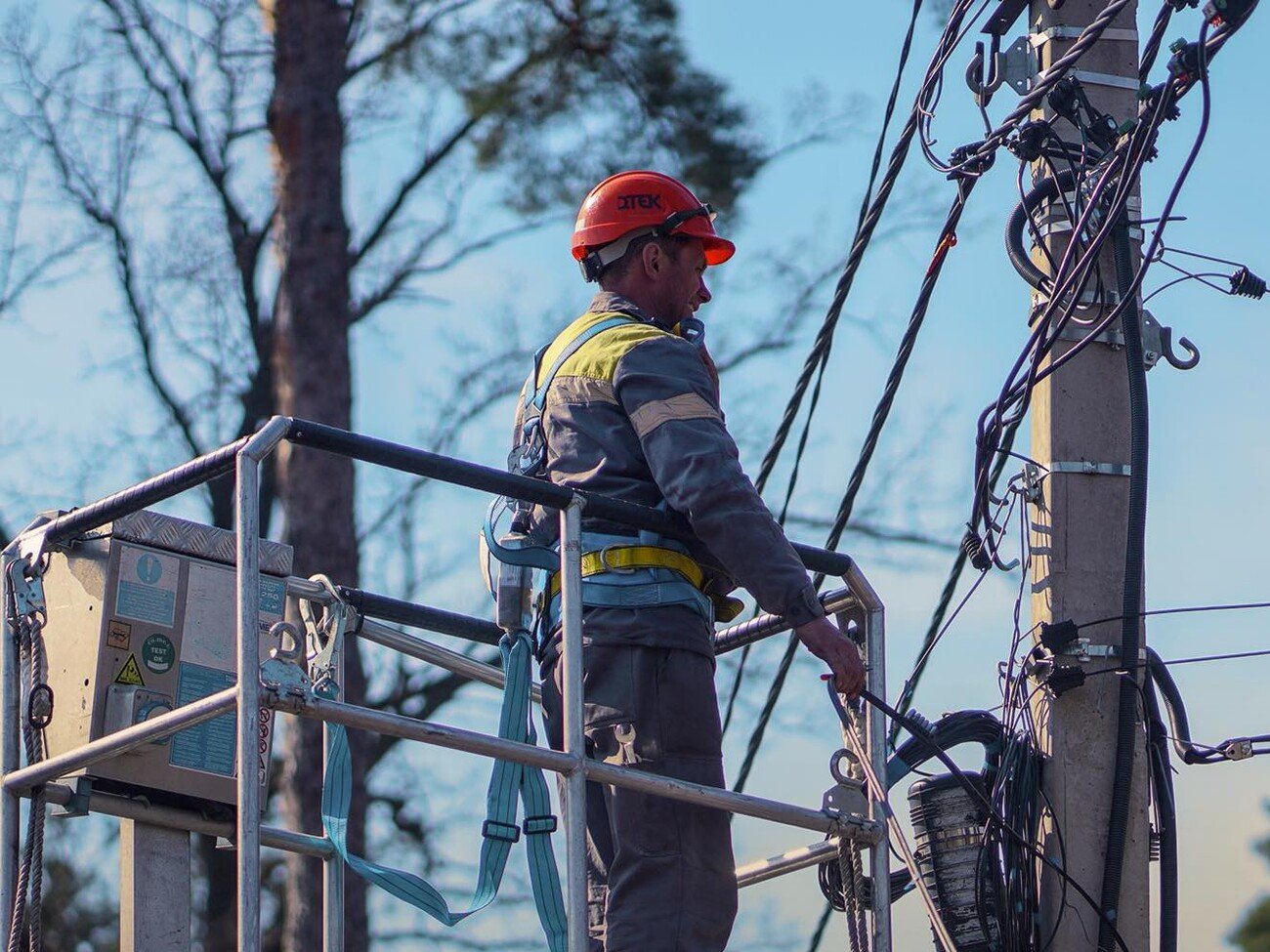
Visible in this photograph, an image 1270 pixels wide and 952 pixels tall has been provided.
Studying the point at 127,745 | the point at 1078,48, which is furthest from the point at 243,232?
the point at 127,745

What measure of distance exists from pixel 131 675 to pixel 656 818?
3.83ft

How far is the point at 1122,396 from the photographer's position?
514cm

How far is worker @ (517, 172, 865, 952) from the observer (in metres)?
4.14

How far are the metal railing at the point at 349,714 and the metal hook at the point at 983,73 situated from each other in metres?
1.68

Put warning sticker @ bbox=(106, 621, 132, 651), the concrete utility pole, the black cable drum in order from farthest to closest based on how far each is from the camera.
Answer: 1. the black cable drum
2. the concrete utility pole
3. warning sticker @ bbox=(106, 621, 132, 651)

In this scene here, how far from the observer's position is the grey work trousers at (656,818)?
4.09m

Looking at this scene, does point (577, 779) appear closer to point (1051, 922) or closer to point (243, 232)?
point (1051, 922)

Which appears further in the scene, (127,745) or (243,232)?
(243,232)

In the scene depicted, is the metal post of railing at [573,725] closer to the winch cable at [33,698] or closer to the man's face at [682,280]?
the man's face at [682,280]

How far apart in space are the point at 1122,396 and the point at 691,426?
4.68ft

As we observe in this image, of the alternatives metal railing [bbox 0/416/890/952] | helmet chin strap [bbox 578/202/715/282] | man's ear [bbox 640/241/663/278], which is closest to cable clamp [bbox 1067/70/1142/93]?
helmet chin strap [bbox 578/202/715/282]

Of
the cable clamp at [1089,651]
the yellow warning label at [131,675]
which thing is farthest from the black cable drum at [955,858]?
the yellow warning label at [131,675]

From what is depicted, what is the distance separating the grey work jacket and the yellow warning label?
0.89 m

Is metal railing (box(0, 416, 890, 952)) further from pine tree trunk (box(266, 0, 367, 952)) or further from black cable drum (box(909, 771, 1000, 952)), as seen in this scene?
pine tree trunk (box(266, 0, 367, 952))
